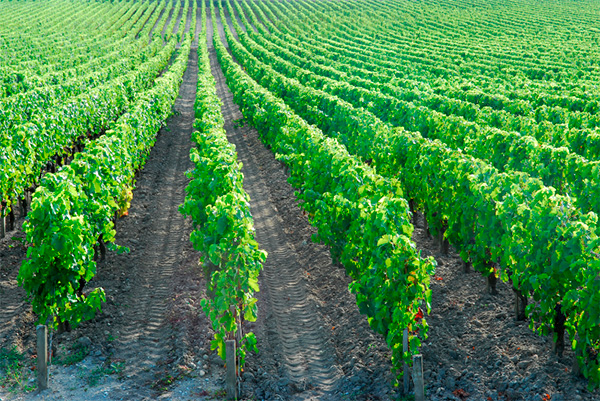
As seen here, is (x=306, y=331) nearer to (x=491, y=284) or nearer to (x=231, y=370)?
(x=231, y=370)

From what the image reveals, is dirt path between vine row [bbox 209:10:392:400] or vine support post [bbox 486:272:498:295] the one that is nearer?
dirt path between vine row [bbox 209:10:392:400]

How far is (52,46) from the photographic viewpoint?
163 feet

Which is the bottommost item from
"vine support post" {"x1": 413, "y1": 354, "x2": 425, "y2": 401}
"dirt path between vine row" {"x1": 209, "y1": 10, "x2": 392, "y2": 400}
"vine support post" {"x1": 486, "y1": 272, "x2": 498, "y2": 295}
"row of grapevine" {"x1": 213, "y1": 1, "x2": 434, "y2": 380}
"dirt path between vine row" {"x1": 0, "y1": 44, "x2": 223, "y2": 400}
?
→ "dirt path between vine row" {"x1": 209, "y1": 10, "x2": 392, "y2": 400}

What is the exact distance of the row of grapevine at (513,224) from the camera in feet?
23.7

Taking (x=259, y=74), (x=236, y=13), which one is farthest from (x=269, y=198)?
(x=236, y=13)

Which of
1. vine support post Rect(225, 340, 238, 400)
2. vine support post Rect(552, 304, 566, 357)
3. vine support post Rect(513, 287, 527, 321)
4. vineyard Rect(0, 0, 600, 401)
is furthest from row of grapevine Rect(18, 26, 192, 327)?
vine support post Rect(552, 304, 566, 357)

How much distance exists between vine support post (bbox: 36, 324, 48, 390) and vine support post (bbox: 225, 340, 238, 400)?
2.62 metres

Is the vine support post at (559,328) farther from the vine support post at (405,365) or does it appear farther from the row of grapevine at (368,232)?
the vine support post at (405,365)

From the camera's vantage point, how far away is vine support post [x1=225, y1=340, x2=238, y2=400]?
7543mm

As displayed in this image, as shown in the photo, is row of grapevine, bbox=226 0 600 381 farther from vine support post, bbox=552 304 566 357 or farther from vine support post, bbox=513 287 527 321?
vine support post, bbox=513 287 527 321

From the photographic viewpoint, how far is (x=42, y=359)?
7.75 metres

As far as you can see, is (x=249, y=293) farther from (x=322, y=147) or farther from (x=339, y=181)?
(x=322, y=147)

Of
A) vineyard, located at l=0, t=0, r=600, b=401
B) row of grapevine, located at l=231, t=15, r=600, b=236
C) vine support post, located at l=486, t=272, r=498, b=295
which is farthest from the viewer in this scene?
row of grapevine, located at l=231, t=15, r=600, b=236

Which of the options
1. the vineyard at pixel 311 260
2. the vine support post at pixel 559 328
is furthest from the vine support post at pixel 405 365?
the vine support post at pixel 559 328
